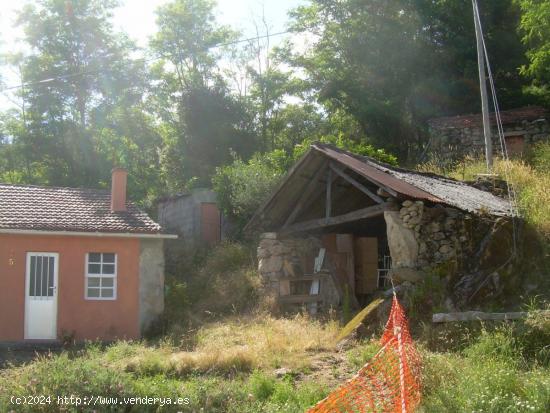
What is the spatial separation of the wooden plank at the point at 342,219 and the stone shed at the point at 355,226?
0.07 ft

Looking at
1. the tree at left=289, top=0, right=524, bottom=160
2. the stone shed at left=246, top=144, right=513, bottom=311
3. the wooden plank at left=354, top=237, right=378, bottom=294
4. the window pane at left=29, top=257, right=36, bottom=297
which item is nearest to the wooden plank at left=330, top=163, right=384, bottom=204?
the stone shed at left=246, top=144, right=513, bottom=311

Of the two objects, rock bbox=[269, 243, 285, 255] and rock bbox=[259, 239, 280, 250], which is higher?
rock bbox=[259, 239, 280, 250]

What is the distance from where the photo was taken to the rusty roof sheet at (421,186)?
11.5m

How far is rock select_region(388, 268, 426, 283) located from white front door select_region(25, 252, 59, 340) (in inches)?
327

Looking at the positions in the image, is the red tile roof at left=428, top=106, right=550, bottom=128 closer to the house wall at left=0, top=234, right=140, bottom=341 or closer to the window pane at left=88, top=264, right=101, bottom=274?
the house wall at left=0, top=234, right=140, bottom=341

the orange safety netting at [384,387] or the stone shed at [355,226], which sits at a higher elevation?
the stone shed at [355,226]

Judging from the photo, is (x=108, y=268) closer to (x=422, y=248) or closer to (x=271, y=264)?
(x=271, y=264)

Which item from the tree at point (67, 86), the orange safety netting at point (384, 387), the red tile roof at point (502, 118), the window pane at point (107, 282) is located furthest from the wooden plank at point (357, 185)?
the tree at point (67, 86)

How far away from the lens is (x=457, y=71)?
82.0 ft

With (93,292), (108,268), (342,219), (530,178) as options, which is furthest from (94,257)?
(530,178)

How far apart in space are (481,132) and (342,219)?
1135 cm

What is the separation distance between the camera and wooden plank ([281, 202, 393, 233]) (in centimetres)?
1237

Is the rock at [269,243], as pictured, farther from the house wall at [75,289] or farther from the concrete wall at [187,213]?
the concrete wall at [187,213]

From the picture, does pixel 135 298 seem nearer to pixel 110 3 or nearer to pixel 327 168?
pixel 327 168
